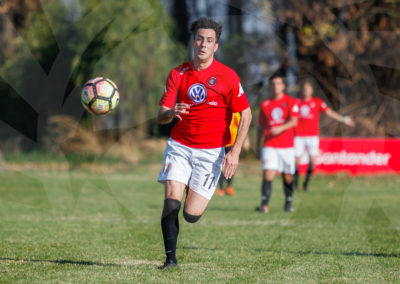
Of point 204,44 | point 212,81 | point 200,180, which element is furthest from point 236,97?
point 200,180

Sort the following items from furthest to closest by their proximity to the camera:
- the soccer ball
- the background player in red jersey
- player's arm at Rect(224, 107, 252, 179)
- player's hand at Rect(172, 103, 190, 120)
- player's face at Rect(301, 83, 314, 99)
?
the background player in red jersey
player's face at Rect(301, 83, 314, 99)
the soccer ball
player's arm at Rect(224, 107, 252, 179)
player's hand at Rect(172, 103, 190, 120)

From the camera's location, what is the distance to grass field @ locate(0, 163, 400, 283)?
484cm

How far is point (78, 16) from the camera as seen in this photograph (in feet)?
82.2

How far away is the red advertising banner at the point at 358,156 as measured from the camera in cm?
1619

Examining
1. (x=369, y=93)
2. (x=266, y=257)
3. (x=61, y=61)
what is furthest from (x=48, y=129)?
(x=266, y=257)

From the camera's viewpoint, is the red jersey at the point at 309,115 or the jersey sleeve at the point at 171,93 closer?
the jersey sleeve at the point at 171,93

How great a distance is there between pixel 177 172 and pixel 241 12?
20118 millimetres

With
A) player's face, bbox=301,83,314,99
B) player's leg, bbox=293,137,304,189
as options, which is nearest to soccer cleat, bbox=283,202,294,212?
player's leg, bbox=293,137,304,189

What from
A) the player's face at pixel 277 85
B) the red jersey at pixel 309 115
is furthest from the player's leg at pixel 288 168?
the red jersey at pixel 309 115

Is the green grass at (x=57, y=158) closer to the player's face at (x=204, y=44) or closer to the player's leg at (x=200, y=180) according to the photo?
the player's leg at (x=200, y=180)

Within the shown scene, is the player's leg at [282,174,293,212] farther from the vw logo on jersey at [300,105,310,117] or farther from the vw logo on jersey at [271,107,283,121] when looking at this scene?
the vw logo on jersey at [300,105,310,117]

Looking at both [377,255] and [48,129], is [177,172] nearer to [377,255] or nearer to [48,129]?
[377,255]

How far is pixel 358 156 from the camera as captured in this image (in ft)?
53.6

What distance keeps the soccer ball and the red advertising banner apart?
1096cm
